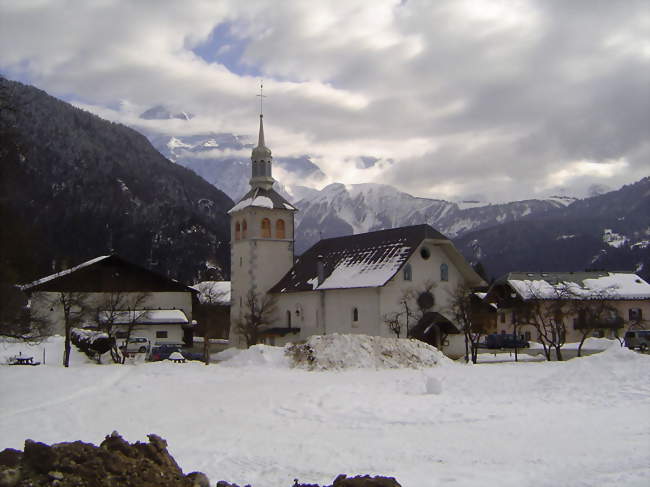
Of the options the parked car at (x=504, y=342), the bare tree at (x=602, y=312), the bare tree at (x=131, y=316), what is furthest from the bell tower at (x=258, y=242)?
the bare tree at (x=602, y=312)

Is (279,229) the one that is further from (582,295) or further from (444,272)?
(582,295)

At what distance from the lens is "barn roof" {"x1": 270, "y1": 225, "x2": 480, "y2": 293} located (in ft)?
155

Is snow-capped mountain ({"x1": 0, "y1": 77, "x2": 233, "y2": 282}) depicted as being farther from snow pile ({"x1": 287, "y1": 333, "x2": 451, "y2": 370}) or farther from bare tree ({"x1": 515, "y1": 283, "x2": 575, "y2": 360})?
snow pile ({"x1": 287, "y1": 333, "x2": 451, "y2": 370})

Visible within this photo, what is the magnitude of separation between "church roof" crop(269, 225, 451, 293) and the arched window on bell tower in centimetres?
274

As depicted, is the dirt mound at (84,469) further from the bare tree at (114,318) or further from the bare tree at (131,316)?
the bare tree at (114,318)

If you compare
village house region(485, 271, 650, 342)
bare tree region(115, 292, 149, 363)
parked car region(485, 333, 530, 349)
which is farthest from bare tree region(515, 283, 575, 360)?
bare tree region(115, 292, 149, 363)

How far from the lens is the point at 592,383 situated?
22.1 meters

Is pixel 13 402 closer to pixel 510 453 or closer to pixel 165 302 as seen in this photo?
pixel 510 453

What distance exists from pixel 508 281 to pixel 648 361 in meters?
45.4

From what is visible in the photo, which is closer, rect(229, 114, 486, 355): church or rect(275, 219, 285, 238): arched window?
rect(229, 114, 486, 355): church

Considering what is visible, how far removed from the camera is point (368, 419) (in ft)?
59.0

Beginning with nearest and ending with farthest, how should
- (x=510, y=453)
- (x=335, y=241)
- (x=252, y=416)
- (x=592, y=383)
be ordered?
(x=510, y=453) < (x=252, y=416) < (x=592, y=383) < (x=335, y=241)

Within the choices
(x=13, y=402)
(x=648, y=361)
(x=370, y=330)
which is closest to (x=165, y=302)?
(x=370, y=330)

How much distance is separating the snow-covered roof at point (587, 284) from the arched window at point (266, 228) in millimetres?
23742
